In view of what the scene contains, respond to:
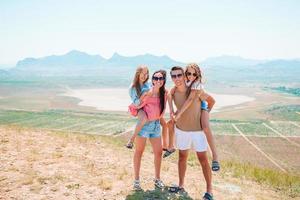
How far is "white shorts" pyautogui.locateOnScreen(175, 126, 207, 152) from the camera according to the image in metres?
6.09

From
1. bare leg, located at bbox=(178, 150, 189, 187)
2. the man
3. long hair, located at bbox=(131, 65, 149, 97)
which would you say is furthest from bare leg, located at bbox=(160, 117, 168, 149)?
long hair, located at bbox=(131, 65, 149, 97)

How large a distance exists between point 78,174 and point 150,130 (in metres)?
2.34

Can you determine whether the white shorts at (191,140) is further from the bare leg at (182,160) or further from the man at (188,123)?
the bare leg at (182,160)

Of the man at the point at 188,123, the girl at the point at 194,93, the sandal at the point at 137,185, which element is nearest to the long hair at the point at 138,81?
the man at the point at 188,123

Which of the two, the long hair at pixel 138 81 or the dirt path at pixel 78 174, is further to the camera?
the dirt path at pixel 78 174

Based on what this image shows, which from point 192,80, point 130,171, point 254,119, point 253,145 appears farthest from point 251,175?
point 254,119

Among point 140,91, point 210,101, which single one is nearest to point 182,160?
point 210,101

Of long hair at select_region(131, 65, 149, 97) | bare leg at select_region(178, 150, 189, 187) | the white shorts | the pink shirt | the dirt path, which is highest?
long hair at select_region(131, 65, 149, 97)

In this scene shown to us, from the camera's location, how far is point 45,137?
38.7ft

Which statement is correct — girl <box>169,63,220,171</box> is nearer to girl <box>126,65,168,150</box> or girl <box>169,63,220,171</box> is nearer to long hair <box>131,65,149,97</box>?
girl <box>126,65,168,150</box>

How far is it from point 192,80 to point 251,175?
4.87m

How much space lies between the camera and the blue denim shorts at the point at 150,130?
641 cm

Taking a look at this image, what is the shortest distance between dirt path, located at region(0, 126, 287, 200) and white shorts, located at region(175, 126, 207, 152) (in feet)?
3.99

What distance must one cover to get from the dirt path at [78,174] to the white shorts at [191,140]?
122cm
